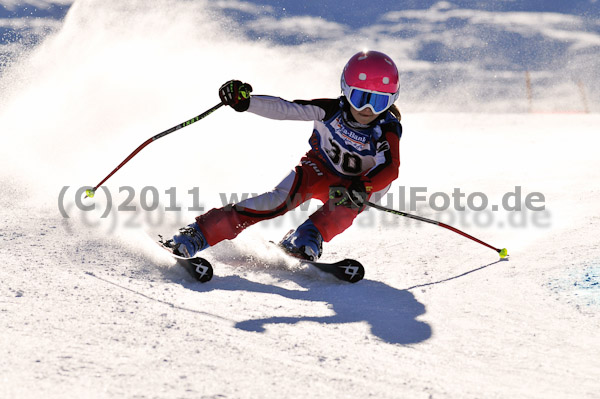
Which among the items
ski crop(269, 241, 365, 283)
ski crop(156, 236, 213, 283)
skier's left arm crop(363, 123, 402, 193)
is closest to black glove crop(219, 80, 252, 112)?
skier's left arm crop(363, 123, 402, 193)

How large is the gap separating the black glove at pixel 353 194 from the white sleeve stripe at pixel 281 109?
55 cm

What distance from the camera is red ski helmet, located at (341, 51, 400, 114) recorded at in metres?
4.07

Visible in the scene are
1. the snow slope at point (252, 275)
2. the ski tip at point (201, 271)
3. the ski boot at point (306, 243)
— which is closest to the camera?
the snow slope at point (252, 275)

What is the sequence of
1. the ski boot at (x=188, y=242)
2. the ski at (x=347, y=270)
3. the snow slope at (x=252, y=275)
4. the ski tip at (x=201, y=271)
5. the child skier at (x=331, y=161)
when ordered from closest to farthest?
the snow slope at (x=252, y=275) < the ski tip at (x=201, y=271) < the ski at (x=347, y=270) < the ski boot at (x=188, y=242) < the child skier at (x=331, y=161)

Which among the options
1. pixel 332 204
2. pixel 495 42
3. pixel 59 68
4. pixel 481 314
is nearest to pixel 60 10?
pixel 59 68

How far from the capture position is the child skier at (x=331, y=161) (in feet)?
13.1

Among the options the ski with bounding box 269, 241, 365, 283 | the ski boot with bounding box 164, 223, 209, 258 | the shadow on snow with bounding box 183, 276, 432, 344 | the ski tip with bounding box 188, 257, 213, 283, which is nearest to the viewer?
the shadow on snow with bounding box 183, 276, 432, 344

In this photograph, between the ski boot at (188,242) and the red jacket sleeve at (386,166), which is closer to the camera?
the ski boot at (188,242)

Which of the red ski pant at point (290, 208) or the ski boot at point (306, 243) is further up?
the red ski pant at point (290, 208)

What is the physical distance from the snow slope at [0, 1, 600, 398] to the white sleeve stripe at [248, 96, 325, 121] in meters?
0.92

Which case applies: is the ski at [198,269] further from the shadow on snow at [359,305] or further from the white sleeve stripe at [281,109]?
the white sleeve stripe at [281,109]

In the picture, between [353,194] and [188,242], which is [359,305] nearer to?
[353,194]

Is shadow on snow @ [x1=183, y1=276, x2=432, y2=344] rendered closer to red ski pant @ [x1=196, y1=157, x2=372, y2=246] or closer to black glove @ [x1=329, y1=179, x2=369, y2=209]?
red ski pant @ [x1=196, y1=157, x2=372, y2=246]

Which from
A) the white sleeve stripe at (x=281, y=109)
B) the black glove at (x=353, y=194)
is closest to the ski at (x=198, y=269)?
the black glove at (x=353, y=194)
